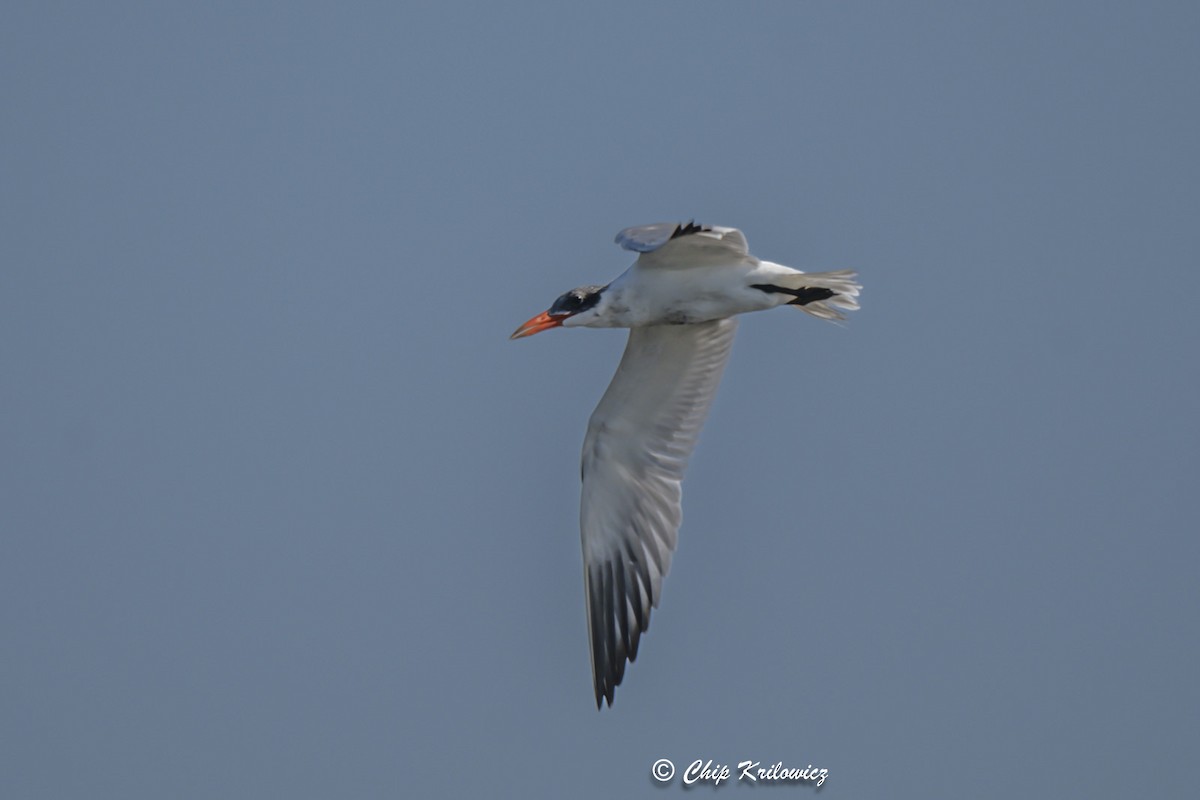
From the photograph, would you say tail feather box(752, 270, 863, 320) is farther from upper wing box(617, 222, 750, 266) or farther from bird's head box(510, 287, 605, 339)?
bird's head box(510, 287, 605, 339)

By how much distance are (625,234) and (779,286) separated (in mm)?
1848

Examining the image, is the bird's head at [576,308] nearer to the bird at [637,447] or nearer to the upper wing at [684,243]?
the bird at [637,447]

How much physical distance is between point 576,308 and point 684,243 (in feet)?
3.53

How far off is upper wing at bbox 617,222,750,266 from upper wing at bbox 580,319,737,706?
3.54ft

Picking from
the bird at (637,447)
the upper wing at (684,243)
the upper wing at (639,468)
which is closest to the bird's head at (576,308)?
the bird at (637,447)

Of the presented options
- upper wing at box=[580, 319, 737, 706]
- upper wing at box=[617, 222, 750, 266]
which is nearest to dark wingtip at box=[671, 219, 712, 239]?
Result: upper wing at box=[617, 222, 750, 266]

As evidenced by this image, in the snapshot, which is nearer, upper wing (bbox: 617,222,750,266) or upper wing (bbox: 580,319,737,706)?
upper wing (bbox: 617,222,750,266)

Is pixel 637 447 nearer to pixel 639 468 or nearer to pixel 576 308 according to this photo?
pixel 639 468

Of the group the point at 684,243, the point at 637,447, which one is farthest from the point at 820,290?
the point at 637,447

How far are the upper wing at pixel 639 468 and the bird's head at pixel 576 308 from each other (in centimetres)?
84

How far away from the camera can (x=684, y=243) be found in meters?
10.8

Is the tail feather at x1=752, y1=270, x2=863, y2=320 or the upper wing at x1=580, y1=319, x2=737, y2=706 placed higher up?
the tail feather at x1=752, y1=270, x2=863, y2=320

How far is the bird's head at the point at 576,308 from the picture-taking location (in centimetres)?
1148

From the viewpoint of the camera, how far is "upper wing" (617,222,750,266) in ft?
31.4
